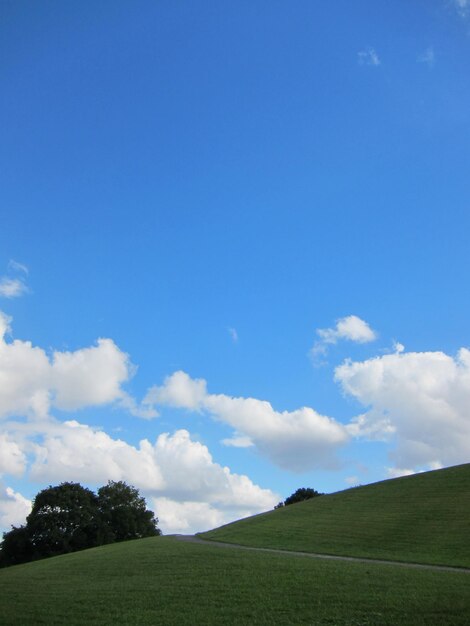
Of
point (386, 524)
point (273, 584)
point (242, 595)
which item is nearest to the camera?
point (242, 595)

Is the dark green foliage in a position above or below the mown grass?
above

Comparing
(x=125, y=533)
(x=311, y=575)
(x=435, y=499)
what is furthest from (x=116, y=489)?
(x=311, y=575)

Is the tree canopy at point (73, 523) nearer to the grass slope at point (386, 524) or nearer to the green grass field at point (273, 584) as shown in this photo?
the grass slope at point (386, 524)

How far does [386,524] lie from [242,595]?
96.6 feet

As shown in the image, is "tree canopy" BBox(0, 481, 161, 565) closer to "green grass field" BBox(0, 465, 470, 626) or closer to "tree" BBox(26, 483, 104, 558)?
"tree" BBox(26, 483, 104, 558)

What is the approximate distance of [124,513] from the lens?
3708 inches

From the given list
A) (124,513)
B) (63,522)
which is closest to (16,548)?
(63,522)

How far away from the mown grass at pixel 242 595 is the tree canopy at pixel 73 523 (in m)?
57.4

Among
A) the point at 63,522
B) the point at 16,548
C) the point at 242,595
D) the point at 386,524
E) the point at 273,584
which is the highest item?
the point at 63,522

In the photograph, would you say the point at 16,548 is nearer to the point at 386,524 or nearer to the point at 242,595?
the point at 386,524

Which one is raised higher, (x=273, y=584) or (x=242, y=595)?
(x=273, y=584)

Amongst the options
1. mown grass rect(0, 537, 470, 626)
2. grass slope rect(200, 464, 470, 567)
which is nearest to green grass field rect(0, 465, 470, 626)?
mown grass rect(0, 537, 470, 626)

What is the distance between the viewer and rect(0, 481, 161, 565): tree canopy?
275ft

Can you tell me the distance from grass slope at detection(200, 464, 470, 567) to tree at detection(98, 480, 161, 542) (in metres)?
37.5
